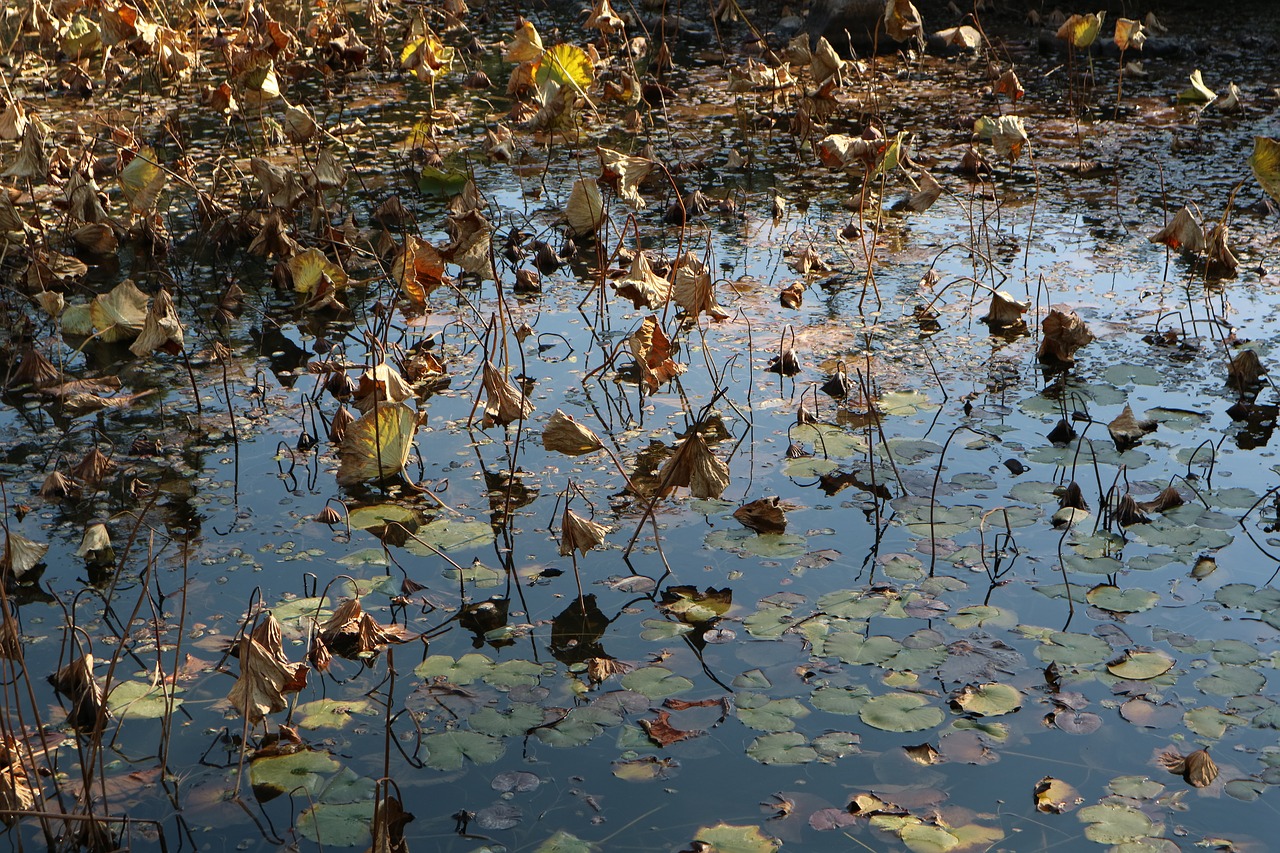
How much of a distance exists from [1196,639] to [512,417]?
Result: 1.41 metres

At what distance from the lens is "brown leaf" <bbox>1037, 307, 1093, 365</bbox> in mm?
3117

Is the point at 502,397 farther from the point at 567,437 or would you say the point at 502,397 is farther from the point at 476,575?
the point at 476,575

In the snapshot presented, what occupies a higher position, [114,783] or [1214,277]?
[1214,277]

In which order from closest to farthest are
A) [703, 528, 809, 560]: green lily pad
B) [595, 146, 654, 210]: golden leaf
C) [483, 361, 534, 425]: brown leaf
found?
[703, 528, 809, 560]: green lily pad → [483, 361, 534, 425]: brown leaf → [595, 146, 654, 210]: golden leaf

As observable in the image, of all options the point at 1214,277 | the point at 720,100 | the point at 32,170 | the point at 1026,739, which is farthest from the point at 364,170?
the point at 1026,739

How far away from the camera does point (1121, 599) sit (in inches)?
87.1

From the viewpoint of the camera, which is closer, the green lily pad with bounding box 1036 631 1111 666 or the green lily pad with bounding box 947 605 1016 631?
the green lily pad with bounding box 1036 631 1111 666

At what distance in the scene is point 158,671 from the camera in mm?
2020

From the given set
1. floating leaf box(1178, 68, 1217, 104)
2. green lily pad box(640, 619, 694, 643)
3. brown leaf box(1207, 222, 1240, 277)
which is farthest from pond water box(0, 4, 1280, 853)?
floating leaf box(1178, 68, 1217, 104)

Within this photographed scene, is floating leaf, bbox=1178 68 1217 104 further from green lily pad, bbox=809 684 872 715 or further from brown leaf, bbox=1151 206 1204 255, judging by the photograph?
green lily pad, bbox=809 684 872 715

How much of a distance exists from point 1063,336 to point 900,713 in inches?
58.9

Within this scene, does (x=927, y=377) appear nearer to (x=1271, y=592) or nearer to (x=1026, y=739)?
(x=1271, y=592)

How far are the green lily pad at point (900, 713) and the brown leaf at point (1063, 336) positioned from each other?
143 cm

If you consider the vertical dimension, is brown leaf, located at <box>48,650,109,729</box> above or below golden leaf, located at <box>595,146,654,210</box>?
below
